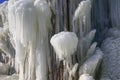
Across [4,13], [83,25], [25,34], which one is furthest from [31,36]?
[4,13]

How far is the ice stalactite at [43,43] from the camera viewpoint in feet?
36.7

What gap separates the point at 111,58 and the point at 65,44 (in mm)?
2127

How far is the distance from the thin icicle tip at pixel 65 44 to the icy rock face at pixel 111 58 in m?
1.47

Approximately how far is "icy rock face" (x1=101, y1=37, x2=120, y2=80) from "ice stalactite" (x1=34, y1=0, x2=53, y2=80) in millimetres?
1563

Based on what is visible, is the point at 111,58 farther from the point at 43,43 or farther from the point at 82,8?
the point at 43,43

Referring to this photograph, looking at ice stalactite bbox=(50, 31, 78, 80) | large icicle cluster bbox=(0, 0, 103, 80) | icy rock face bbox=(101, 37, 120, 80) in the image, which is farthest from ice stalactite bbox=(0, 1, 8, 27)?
ice stalactite bbox=(50, 31, 78, 80)

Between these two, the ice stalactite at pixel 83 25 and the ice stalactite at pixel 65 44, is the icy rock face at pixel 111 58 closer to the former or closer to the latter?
the ice stalactite at pixel 83 25

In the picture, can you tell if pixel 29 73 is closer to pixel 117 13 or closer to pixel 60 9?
pixel 60 9

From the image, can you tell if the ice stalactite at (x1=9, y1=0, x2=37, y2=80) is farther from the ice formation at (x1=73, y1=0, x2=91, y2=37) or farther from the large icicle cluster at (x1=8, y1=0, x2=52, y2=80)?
the ice formation at (x1=73, y1=0, x2=91, y2=37)

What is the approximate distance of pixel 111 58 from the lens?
11.9m

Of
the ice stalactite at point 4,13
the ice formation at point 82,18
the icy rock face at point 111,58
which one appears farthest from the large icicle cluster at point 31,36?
the ice stalactite at point 4,13

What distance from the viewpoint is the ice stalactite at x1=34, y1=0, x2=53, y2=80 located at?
36.7 ft

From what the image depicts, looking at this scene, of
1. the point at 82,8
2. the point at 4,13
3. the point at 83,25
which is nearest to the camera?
the point at 82,8

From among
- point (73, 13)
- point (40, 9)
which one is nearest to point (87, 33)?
point (73, 13)
